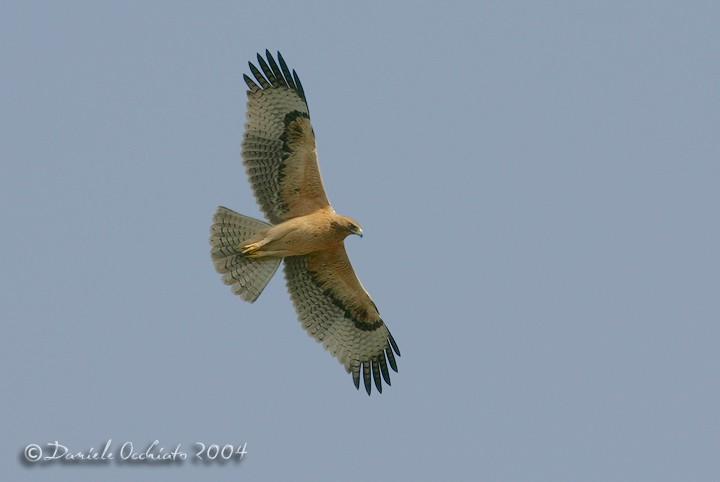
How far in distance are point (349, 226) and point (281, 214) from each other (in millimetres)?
878

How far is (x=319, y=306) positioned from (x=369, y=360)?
88 centimetres

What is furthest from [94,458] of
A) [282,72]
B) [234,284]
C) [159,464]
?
[282,72]

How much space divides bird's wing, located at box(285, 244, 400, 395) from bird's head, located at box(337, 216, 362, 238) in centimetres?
64

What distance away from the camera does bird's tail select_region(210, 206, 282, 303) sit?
12.9 m

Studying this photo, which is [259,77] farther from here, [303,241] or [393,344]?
[393,344]

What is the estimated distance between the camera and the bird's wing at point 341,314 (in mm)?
13180

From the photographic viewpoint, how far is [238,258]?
12945mm

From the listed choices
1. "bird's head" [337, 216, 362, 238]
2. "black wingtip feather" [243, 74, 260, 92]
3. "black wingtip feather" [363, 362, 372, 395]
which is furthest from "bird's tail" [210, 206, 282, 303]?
"black wingtip feather" [363, 362, 372, 395]

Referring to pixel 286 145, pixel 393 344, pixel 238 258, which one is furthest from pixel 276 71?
pixel 393 344

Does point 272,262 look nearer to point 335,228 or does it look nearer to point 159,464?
point 335,228

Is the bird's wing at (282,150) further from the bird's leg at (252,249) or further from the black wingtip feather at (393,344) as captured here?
the black wingtip feather at (393,344)

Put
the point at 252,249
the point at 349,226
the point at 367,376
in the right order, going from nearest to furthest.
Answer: the point at 349,226
the point at 252,249
the point at 367,376

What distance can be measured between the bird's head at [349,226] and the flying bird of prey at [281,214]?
0.03ft

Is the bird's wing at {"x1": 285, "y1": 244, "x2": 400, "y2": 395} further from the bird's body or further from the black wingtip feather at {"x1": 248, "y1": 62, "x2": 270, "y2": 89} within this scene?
the black wingtip feather at {"x1": 248, "y1": 62, "x2": 270, "y2": 89}
